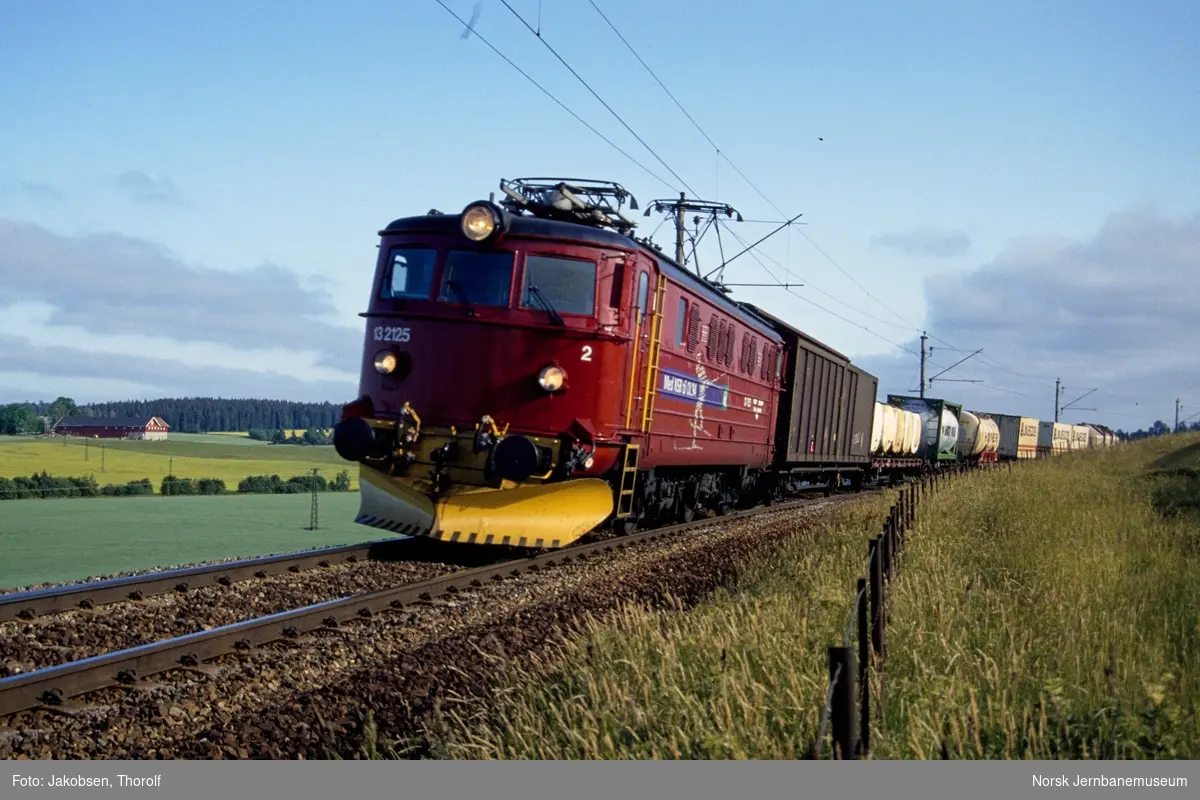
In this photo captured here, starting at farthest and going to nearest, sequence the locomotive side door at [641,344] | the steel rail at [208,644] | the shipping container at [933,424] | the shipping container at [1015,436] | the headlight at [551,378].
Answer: the shipping container at [1015,436] → the shipping container at [933,424] → the locomotive side door at [641,344] → the headlight at [551,378] → the steel rail at [208,644]

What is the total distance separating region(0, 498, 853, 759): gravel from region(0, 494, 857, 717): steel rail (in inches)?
3.9

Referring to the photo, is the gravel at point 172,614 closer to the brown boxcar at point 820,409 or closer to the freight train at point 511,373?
the freight train at point 511,373

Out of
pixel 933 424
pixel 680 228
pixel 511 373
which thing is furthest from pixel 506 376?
pixel 933 424

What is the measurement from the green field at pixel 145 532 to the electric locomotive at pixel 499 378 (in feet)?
10.1

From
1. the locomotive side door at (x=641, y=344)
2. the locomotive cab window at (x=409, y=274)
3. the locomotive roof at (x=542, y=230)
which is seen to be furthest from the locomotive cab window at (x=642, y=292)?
the locomotive cab window at (x=409, y=274)

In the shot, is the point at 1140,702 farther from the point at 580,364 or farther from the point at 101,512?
the point at 101,512

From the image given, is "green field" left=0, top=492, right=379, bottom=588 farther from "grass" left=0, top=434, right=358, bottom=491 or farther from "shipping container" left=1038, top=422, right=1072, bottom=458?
"shipping container" left=1038, top=422, right=1072, bottom=458

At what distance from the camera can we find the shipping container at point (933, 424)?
39594 mm

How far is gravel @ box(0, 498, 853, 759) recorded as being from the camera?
5379 millimetres

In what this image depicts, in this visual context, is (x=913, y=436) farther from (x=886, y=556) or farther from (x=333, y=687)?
(x=333, y=687)

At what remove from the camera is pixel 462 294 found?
11508 millimetres

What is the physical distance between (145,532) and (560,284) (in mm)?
6901
